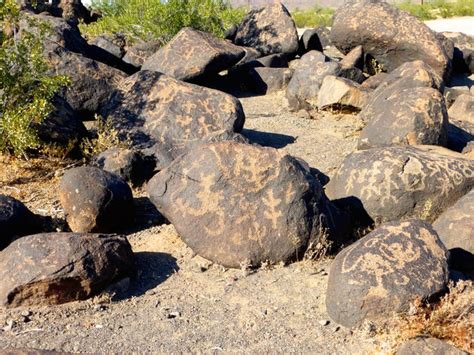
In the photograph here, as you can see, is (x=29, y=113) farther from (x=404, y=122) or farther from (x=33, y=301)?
(x=404, y=122)

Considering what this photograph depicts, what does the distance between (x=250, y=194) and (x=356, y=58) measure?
762 cm

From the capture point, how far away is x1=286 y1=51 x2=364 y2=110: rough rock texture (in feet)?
37.3

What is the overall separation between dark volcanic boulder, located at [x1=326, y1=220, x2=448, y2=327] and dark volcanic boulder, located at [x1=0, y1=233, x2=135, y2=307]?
6.70ft

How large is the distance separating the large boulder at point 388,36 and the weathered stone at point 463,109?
221 cm

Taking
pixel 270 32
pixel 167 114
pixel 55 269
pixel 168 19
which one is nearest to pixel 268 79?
pixel 270 32

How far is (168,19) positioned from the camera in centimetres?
1408

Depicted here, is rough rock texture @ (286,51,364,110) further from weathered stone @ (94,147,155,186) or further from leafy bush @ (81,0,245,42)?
weathered stone @ (94,147,155,186)

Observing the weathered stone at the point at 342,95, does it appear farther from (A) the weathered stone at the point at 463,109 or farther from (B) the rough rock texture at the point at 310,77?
(A) the weathered stone at the point at 463,109

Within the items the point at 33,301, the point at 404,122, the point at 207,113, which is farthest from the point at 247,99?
the point at 33,301

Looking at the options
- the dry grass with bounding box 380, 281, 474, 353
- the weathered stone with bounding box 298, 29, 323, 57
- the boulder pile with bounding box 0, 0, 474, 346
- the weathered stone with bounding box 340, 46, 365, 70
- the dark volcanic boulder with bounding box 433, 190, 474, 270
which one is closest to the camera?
the dry grass with bounding box 380, 281, 474, 353

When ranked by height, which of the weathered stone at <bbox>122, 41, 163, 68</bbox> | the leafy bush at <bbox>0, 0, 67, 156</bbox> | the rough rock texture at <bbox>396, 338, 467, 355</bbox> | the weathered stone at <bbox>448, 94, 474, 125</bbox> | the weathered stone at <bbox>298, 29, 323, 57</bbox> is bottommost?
the weathered stone at <bbox>298, 29, 323, 57</bbox>

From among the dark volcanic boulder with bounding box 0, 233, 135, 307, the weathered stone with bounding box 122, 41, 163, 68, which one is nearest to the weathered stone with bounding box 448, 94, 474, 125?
the weathered stone with bounding box 122, 41, 163, 68

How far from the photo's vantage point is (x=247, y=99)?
1238 cm

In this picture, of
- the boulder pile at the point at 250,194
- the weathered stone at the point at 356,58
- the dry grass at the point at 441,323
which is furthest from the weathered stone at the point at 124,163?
the weathered stone at the point at 356,58
